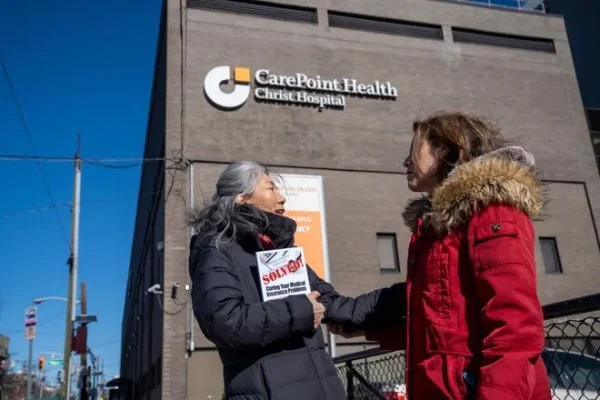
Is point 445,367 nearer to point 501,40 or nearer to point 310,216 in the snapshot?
point 310,216

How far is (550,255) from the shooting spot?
18.8 meters

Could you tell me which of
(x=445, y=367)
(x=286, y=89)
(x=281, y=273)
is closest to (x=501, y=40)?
(x=286, y=89)

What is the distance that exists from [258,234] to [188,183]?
13618mm

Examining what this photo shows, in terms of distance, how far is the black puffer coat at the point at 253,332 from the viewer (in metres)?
2.18

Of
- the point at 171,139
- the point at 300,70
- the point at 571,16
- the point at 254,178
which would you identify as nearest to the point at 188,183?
the point at 171,139

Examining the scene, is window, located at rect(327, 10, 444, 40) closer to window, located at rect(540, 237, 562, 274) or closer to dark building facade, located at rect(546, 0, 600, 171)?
window, located at rect(540, 237, 562, 274)

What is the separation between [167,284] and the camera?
14.7 m

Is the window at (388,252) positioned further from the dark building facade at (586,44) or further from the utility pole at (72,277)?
the dark building facade at (586,44)

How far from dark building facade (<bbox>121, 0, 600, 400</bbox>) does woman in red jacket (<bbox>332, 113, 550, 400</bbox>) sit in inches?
516


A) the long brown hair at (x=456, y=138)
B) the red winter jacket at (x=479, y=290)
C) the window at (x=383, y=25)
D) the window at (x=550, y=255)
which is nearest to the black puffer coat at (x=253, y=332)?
the red winter jacket at (x=479, y=290)

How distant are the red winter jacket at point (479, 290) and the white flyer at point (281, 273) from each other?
1.92 feet

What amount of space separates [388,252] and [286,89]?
6341 mm

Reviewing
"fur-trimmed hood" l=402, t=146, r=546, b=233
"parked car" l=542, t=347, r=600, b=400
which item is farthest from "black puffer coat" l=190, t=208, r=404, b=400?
"parked car" l=542, t=347, r=600, b=400

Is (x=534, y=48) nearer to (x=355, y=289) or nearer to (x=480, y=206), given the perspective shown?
(x=355, y=289)
